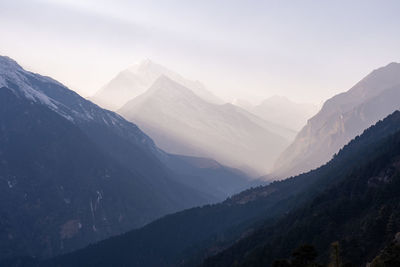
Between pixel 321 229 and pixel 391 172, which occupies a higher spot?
pixel 391 172

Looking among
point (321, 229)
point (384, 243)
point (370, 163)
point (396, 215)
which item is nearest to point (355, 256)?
point (384, 243)

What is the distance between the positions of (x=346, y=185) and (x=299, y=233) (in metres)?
34.8

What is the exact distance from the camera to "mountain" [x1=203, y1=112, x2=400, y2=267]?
136375 mm

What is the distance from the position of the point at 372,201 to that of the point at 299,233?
25.6 metres

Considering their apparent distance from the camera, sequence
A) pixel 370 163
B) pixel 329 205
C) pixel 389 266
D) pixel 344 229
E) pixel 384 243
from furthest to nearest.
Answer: pixel 370 163, pixel 329 205, pixel 344 229, pixel 384 243, pixel 389 266

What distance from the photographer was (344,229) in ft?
516

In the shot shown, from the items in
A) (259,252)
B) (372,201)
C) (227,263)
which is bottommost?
(227,263)

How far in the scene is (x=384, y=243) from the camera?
428 feet

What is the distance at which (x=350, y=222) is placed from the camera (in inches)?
6294

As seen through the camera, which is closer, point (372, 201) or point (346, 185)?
point (372, 201)

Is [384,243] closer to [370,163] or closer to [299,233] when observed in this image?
[299,233]

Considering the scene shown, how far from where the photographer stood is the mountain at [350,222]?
447 ft

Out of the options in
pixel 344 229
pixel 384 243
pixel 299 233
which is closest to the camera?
pixel 384 243

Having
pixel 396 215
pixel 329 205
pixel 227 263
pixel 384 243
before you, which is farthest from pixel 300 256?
pixel 227 263
